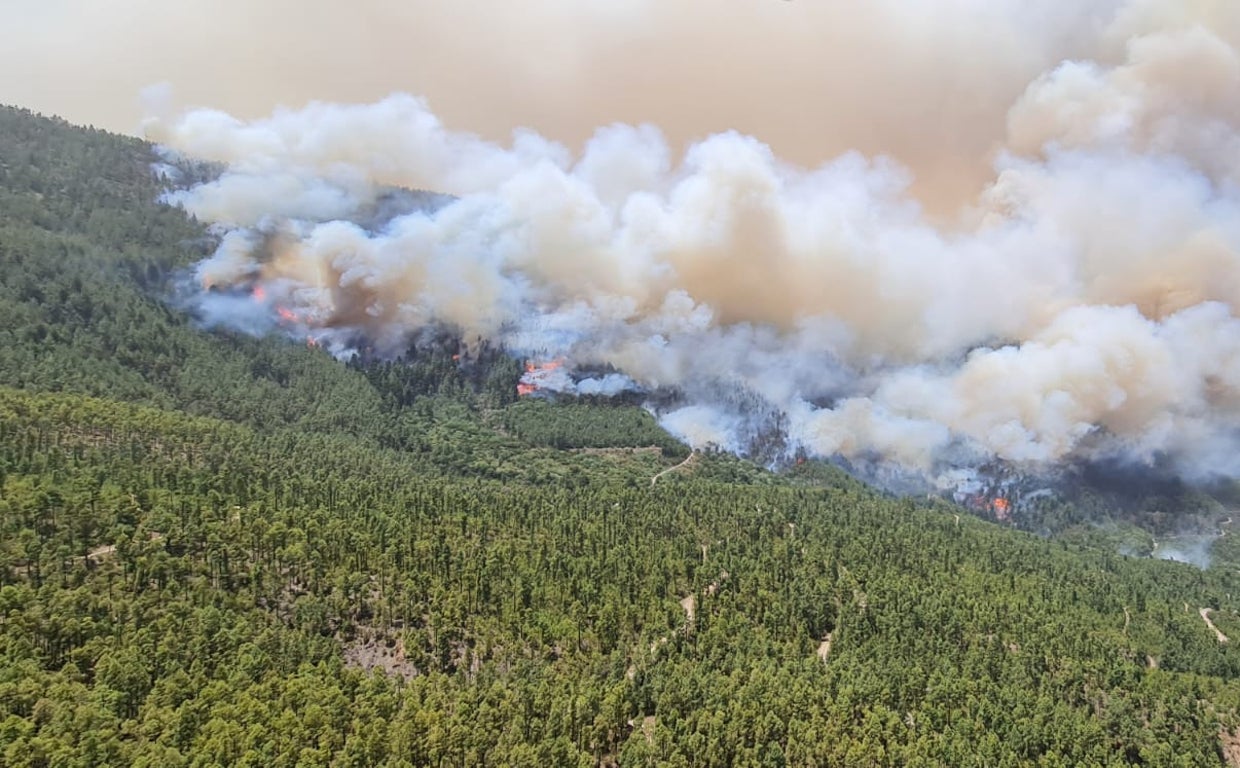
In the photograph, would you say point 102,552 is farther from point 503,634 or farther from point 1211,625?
point 1211,625

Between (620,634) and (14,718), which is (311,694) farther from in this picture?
(620,634)

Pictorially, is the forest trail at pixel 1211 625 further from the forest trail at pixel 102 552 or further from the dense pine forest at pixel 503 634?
the forest trail at pixel 102 552

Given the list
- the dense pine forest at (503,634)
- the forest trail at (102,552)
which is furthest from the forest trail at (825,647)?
the forest trail at (102,552)

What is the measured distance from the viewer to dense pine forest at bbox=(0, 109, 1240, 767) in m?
80.5

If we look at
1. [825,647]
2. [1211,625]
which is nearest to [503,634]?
[825,647]

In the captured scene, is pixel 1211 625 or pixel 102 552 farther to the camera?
pixel 1211 625

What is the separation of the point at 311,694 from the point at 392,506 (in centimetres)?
6368

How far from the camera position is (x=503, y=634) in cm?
10944

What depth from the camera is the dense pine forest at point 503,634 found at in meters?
80.5

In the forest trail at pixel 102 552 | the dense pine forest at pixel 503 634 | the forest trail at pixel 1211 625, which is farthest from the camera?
the forest trail at pixel 1211 625

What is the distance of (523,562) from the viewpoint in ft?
422

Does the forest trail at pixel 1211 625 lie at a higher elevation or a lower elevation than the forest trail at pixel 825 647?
higher

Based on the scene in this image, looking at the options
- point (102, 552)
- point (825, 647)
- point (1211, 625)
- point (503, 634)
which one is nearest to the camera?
point (102, 552)

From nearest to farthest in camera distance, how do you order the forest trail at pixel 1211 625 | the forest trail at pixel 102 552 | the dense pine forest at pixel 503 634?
1. the dense pine forest at pixel 503 634
2. the forest trail at pixel 102 552
3. the forest trail at pixel 1211 625
